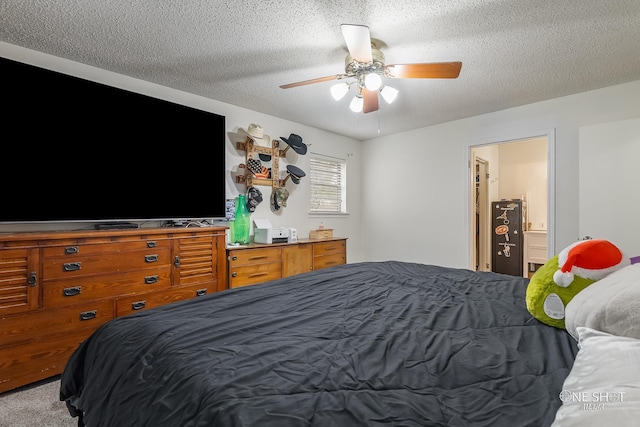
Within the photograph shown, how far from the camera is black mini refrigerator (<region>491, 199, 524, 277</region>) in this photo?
535cm

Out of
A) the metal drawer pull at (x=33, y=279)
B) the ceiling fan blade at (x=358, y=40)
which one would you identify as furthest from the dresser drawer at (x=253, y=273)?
the ceiling fan blade at (x=358, y=40)

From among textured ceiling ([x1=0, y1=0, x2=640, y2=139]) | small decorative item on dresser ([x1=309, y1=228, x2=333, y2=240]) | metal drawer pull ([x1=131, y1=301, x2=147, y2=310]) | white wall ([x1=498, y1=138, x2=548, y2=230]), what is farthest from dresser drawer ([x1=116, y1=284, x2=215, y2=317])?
white wall ([x1=498, y1=138, x2=548, y2=230])

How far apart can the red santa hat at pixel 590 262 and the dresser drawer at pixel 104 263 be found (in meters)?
2.72

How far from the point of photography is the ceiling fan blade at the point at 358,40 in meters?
1.76

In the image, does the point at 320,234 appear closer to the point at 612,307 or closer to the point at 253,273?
the point at 253,273

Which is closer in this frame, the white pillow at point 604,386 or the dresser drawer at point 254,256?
the white pillow at point 604,386

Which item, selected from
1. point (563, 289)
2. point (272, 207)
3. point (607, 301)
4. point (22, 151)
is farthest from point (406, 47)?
point (22, 151)

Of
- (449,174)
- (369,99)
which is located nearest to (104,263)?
(369,99)

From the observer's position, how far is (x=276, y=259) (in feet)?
11.7

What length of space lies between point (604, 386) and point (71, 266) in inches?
112

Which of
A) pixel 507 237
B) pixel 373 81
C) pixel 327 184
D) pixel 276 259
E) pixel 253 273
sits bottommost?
pixel 253 273

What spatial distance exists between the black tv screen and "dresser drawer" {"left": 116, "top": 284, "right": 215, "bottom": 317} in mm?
678

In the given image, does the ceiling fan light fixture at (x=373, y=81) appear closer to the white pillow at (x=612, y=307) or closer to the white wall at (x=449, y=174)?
the white pillow at (x=612, y=307)

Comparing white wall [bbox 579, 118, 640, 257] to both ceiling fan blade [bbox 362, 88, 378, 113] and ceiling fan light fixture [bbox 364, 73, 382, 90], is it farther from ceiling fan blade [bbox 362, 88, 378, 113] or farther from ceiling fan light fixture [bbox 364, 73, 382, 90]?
ceiling fan light fixture [bbox 364, 73, 382, 90]
